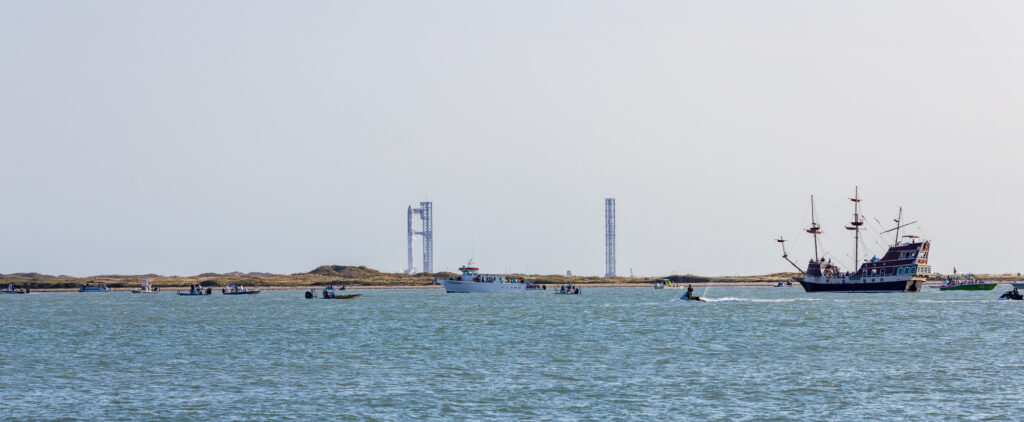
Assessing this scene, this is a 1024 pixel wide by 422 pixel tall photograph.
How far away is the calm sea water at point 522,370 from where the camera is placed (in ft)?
133

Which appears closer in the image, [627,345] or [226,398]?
[226,398]

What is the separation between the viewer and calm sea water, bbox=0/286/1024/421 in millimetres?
40625

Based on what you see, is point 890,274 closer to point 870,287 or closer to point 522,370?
point 870,287

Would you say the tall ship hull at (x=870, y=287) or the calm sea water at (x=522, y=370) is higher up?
the tall ship hull at (x=870, y=287)

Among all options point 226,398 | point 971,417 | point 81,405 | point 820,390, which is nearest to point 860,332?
point 820,390

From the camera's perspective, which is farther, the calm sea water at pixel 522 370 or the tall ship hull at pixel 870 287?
the tall ship hull at pixel 870 287

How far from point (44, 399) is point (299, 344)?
27.6 metres

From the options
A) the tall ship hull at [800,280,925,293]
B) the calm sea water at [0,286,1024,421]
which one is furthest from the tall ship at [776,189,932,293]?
the calm sea water at [0,286,1024,421]

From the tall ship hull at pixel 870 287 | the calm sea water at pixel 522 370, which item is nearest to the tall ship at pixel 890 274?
the tall ship hull at pixel 870 287

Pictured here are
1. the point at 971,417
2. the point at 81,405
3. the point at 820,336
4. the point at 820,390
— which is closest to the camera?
the point at 971,417

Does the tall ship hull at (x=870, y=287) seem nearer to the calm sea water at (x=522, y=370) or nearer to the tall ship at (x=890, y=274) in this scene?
the tall ship at (x=890, y=274)

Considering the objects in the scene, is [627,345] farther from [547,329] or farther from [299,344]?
[299,344]

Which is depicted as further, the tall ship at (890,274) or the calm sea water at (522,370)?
the tall ship at (890,274)

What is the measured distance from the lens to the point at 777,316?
4050 inches
